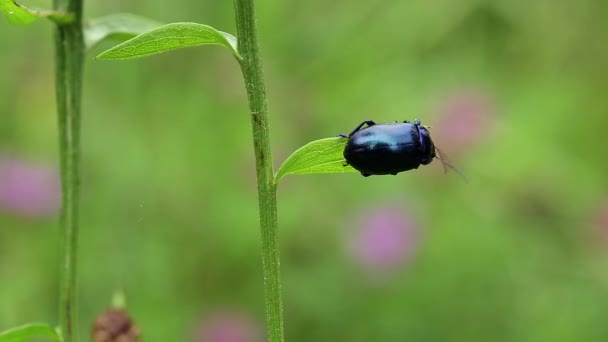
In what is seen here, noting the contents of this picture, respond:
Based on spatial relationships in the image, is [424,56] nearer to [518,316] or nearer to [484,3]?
[484,3]

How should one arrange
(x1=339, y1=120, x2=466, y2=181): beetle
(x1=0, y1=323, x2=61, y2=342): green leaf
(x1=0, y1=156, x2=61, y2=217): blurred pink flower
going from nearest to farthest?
1. (x1=0, y1=323, x2=61, y2=342): green leaf
2. (x1=339, y1=120, x2=466, y2=181): beetle
3. (x1=0, y1=156, x2=61, y2=217): blurred pink flower

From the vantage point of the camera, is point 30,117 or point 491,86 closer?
point 30,117

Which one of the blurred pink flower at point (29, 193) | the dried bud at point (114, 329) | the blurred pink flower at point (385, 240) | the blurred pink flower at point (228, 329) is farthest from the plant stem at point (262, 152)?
the blurred pink flower at point (29, 193)

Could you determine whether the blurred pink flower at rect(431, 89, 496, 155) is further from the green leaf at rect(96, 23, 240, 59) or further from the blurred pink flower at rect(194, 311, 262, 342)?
the green leaf at rect(96, 23, 240, 59)

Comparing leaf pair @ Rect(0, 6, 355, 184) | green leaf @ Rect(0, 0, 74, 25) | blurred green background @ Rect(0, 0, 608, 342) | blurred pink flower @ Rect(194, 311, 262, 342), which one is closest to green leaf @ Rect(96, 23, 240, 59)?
leaf pair @ Rect(0, 6, 355, 184)

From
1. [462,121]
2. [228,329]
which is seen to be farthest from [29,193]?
[462,121]

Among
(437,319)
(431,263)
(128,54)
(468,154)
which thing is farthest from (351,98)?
(128,54)

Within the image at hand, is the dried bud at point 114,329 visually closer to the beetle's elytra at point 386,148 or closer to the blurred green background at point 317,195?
the beetle's elytra at point 386,148

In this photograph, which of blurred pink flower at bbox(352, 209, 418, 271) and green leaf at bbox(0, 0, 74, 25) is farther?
blurred pink flower at bbox(352, 209, 418, 271)
